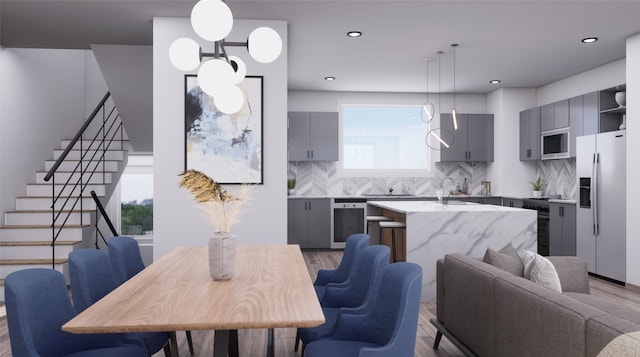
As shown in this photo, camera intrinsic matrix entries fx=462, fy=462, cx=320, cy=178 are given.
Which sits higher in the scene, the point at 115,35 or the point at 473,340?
the point at 115,35

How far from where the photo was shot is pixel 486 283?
8.87 ft

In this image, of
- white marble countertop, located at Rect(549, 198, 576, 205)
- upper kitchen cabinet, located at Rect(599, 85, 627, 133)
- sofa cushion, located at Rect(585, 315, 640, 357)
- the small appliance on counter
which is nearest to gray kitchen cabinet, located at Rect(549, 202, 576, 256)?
white marble countertop, located at Rect(549, 198, 576, 205)

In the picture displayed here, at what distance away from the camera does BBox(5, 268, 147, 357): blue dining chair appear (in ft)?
6.17

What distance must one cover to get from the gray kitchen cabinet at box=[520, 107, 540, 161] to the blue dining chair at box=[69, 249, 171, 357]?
6672 millimetres

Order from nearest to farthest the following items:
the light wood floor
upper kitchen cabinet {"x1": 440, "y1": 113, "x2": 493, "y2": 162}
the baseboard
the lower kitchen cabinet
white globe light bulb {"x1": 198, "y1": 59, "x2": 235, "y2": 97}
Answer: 1. white globe light bulb {"x1": 198, "y1": 59, "x2": 235, "y2": 97}
2. the light wood floor
3. the baseboard
4. the lower kitchen cabinet
5. upper kitchen cabinet {"x1": 440, "y1": 113, "x2": 493, "y2": 162}

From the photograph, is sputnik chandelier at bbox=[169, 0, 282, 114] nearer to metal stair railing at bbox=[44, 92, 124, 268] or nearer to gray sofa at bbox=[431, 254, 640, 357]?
gray sofa at bbox=[431, 254, 640, 357]

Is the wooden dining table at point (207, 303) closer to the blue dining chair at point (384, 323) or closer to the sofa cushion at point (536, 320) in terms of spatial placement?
the blue dining chair at point (384, 323)

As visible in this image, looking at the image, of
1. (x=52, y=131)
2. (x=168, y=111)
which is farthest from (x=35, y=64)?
(x=168, y=111)

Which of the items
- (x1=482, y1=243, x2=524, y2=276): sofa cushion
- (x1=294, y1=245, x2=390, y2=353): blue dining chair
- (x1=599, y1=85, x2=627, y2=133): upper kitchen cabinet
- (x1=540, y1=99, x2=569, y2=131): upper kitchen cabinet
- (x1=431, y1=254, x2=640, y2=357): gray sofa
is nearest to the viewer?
(x1=431, y1=254, x2=640, y2=357): gray sofa

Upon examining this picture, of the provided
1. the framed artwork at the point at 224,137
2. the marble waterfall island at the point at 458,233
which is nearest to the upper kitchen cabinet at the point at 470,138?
the marble waterfall island at the point at 458,233

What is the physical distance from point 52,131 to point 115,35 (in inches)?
108

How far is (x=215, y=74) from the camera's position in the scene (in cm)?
221

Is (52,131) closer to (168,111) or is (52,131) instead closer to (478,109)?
(168,111)

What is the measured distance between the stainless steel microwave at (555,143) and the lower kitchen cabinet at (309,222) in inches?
140
